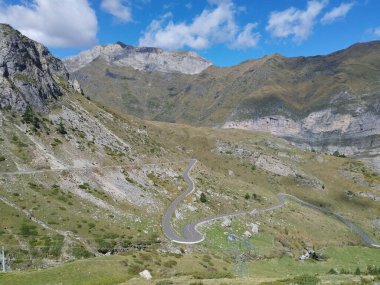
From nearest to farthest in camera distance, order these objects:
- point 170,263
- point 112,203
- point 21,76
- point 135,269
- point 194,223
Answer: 1. point 135,269
2. point 170,263
3. point 112,203
4. point 194,223
5. point 21,76

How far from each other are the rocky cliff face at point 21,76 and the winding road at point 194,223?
48705 mm

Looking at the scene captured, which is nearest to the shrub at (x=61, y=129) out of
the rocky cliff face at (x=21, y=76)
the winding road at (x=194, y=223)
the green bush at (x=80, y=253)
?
the rocky cliff face at (x=21, y=76)

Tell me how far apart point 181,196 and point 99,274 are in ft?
209

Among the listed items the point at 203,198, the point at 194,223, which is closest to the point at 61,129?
the point at 203,198

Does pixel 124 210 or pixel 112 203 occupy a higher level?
pixel 112 203

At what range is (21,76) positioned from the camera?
115m

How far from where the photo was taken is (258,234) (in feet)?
294

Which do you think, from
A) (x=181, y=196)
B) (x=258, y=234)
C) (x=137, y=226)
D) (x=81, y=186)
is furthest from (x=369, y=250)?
(x=81, y=186)

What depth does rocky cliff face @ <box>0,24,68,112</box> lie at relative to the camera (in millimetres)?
104000

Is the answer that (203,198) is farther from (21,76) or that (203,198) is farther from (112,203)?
(21,76)

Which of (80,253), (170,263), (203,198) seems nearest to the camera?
(170,263)

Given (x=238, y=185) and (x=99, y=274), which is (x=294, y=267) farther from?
(x=238, y=185)

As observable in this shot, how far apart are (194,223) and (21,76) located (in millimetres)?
70024

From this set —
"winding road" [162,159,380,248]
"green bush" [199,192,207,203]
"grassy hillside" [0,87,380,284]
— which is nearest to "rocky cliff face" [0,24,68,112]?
"grassy hillside" [0,87,380,284]
